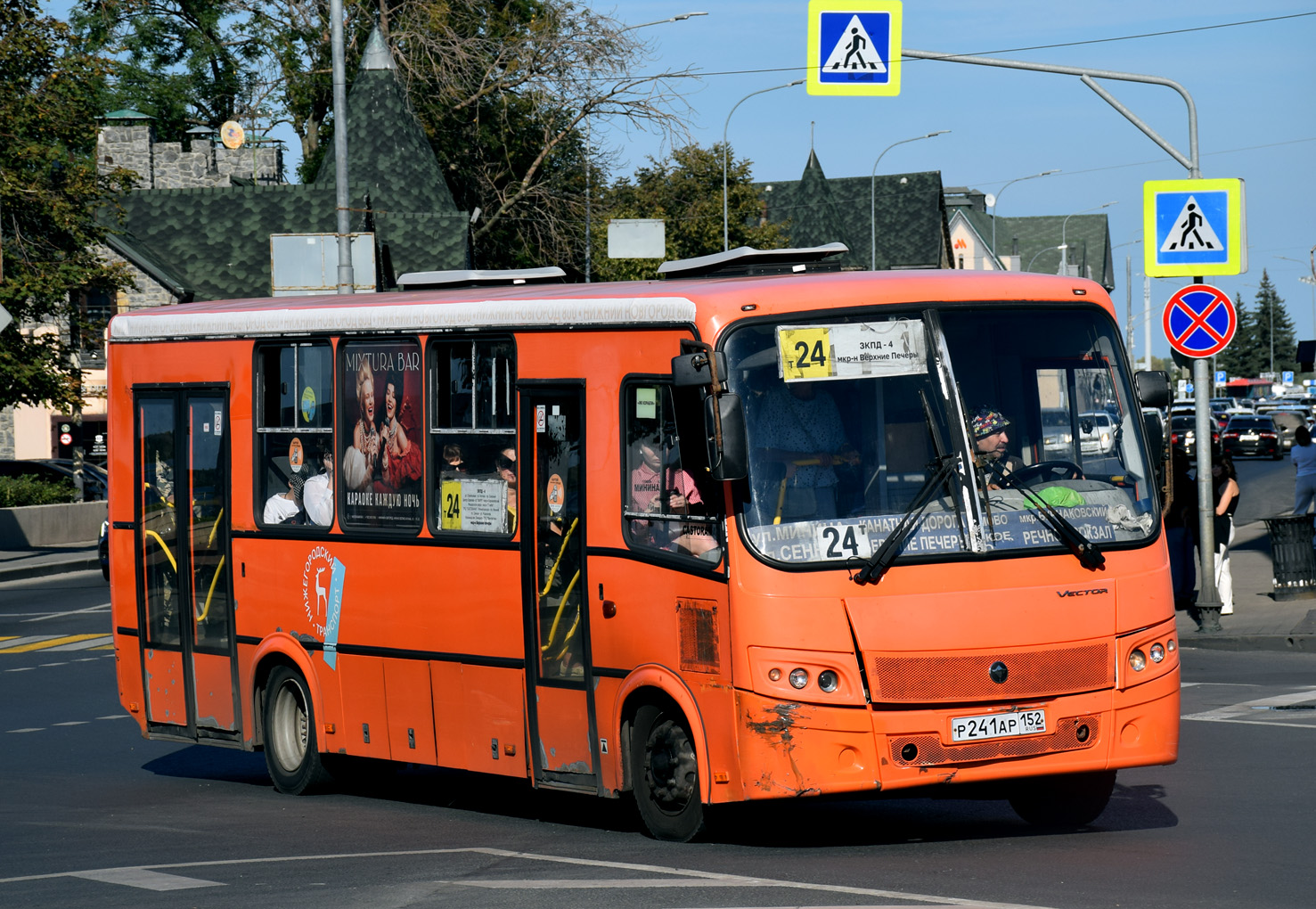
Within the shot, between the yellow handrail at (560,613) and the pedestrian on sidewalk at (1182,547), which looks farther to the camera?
the pedestrian on sidewalk at (1182,547)

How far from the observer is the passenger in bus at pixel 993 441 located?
336 inches

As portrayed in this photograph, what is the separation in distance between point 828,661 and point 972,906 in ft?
4.78

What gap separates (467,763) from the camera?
10250mm

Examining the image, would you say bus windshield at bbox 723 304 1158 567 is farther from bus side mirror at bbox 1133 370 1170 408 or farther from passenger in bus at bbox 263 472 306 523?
passenger in bus at bbox 263 472 306 523

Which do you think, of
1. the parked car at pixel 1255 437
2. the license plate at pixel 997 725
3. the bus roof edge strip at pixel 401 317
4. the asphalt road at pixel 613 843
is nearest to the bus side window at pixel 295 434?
the bus roof edge strip at pixel 401 317

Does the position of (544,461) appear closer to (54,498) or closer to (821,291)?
(821,291)

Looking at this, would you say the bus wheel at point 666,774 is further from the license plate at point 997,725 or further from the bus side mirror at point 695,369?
the bus side mirror at point 695,369

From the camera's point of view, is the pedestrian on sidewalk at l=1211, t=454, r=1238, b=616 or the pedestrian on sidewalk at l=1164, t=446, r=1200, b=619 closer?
the pedestrian on sidewalk at l=1164, t=446, r=1200, b=619

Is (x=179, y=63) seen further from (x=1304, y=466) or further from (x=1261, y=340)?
(x=1261, y=340)

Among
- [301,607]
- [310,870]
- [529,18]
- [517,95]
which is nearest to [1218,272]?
[301,607]

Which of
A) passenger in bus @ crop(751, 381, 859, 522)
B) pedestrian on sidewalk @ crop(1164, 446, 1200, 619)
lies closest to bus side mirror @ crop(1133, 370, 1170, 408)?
passenger in bus @ crop(751, 381, 859, 522)

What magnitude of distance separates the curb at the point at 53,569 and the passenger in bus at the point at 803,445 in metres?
25.8

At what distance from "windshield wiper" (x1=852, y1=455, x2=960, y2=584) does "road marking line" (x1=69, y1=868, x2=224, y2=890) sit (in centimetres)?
317

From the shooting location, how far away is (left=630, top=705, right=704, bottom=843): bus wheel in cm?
876
